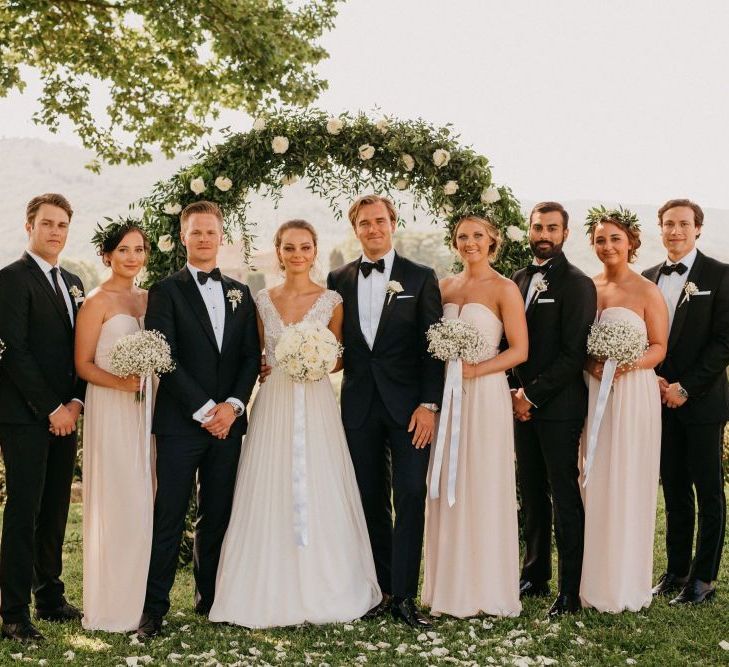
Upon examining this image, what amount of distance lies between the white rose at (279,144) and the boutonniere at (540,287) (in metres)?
2.53

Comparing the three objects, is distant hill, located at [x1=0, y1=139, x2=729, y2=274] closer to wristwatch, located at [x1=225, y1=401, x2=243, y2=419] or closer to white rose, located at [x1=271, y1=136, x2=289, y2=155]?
white rose, located at [x1=271, y1=136, x2=289, y2=155]

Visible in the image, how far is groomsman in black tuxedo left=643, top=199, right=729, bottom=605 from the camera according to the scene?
598 centimetres

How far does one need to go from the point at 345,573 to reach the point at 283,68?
8986mm

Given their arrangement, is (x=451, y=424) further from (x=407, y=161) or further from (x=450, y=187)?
(x=407, y=161)

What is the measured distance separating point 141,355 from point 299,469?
4.07 feet

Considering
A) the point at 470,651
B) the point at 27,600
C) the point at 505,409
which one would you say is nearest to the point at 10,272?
the point at 27,600

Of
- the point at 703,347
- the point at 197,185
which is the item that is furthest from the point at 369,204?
the point at 703,347

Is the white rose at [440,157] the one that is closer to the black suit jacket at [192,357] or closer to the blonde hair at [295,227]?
the blonde hair at [295,227]

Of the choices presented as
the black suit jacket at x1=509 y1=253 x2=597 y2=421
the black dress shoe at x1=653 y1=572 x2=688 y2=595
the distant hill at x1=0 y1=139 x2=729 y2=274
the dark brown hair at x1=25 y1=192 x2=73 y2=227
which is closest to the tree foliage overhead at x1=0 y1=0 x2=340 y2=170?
the dark brown hair at x1=25 y1=192 x2=73 y2=227

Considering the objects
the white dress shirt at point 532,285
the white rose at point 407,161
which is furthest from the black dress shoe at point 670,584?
the white rose at point 407,161

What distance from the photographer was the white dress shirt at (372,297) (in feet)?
18.7

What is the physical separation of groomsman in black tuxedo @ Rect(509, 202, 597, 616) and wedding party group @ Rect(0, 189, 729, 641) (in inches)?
0.6

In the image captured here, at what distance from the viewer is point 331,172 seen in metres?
7.48

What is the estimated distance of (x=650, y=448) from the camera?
584 centimetres
